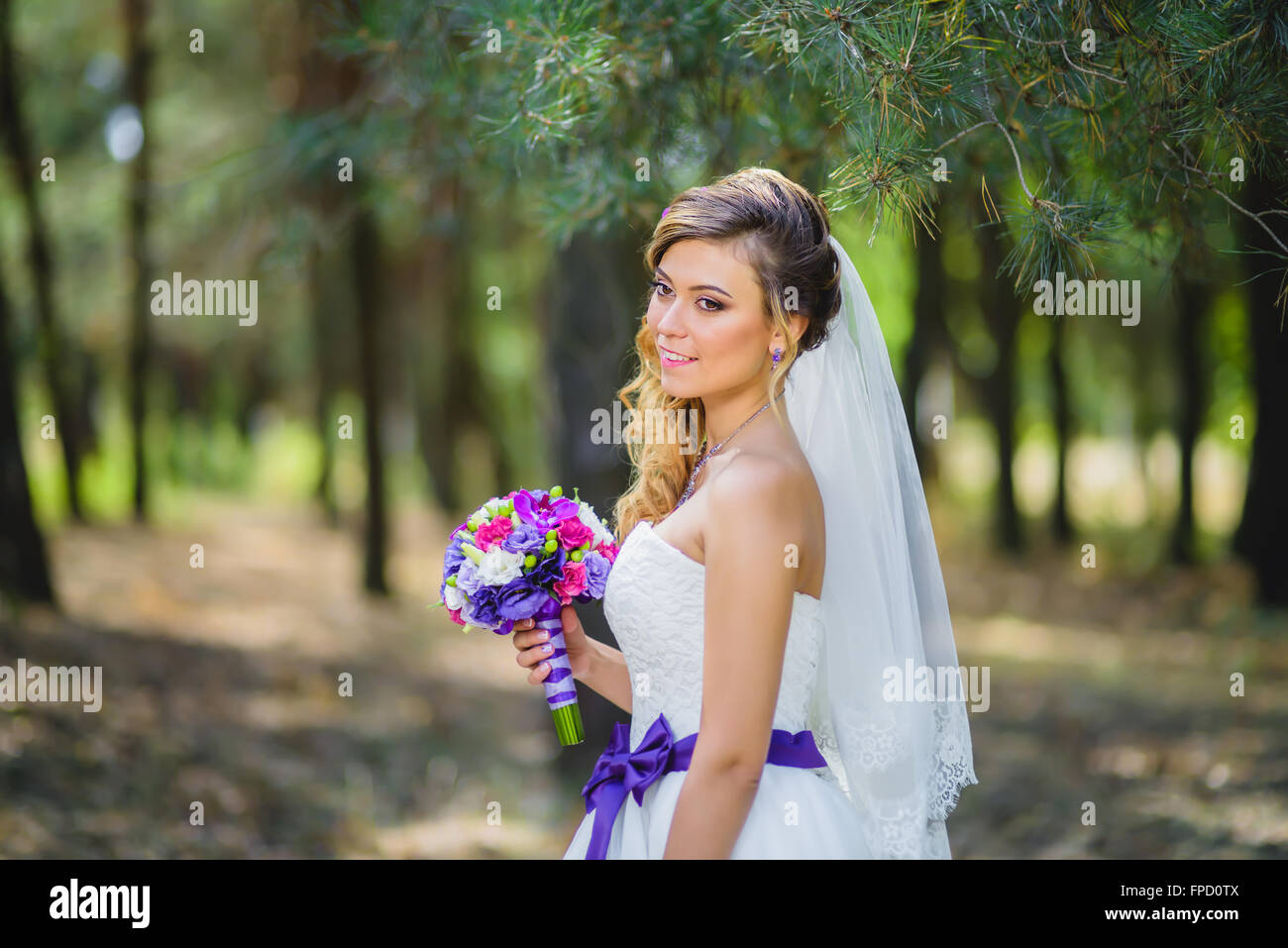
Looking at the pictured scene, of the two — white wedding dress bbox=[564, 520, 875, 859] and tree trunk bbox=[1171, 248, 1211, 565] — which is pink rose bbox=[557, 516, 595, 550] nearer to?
white wedding dress bbox=[564, 520, 875, 859]

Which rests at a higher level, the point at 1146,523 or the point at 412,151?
the point at 412,151

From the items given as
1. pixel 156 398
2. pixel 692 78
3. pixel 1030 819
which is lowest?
pixel 1030 819

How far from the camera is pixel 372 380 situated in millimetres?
13406

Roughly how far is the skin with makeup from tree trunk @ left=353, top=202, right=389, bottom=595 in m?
10.2

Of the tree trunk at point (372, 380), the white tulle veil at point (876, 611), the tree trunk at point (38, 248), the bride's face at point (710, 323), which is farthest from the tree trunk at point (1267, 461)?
the tree trunk at point (38, 248)

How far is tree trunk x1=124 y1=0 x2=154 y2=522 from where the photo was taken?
13633 millimetres

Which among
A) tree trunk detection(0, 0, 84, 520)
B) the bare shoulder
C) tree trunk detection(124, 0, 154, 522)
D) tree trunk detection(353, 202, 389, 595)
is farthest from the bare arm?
tree trunk detection(124, 0, 154, 522)

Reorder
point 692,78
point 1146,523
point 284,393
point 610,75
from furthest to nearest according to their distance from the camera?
point 284,393
point 1146,523
point 692,78
point 610,75

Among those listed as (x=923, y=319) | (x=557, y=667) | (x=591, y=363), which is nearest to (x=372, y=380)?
(x=591, y=363)

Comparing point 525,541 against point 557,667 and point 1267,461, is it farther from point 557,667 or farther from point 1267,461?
point 1267,461
